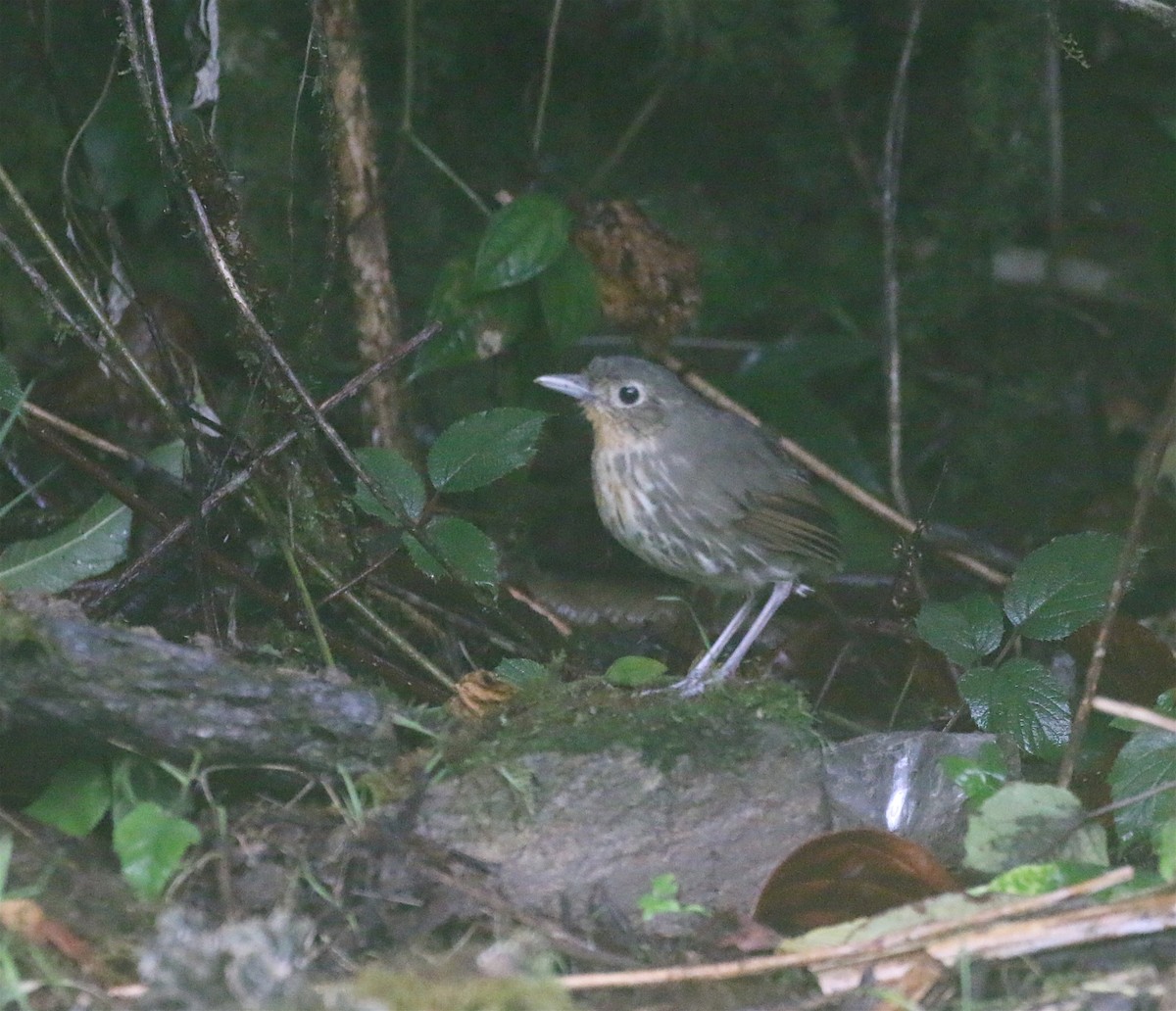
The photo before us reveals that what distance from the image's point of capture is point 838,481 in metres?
4.35

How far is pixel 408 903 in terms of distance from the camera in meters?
2.42

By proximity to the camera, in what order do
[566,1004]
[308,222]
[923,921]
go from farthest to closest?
[308,222], [923,921], [566,1004]

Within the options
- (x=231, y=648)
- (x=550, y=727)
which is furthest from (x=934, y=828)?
(x=231, y=648)

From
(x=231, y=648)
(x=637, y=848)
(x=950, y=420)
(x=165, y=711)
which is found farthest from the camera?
(x=950, y=420)

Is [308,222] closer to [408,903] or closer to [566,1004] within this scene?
[408,903]

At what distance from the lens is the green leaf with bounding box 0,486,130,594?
10.7ft

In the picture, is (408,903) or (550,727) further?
(550,727)

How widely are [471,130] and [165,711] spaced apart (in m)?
3.02

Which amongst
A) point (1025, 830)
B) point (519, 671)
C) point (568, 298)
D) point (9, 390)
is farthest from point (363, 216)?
point (1025, 830)

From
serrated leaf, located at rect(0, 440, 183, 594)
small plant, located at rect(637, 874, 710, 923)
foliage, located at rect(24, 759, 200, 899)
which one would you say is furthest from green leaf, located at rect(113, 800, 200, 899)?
serrated leaf, located at rect(0, 440, 183, 594)

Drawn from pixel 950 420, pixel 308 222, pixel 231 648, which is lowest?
pixel 950 420

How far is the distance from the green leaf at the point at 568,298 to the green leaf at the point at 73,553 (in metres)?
1.15

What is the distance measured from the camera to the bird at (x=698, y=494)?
Result: 12.1ft

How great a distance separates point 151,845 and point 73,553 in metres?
1.19
